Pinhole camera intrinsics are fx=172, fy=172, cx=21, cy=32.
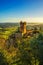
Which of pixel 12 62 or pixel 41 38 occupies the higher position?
pixel 41 38

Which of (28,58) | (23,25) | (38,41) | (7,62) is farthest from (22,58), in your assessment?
(23,25)

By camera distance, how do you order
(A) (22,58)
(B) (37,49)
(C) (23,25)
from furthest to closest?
1. (C) (23,25)
2. (B) (37,49)
3. (A) (22,58)

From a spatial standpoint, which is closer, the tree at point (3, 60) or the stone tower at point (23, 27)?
the tree at point (3, 60)

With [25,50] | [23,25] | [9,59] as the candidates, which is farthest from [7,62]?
[23,25]

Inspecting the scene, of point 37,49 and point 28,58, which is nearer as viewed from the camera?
point 28,58

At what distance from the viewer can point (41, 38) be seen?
18.7ft

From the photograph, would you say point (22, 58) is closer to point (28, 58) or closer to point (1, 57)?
point (28, 58)

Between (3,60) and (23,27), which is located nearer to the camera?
(3,60)

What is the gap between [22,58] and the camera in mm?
4672

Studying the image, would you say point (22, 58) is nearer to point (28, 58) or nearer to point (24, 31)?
point (28, 58)

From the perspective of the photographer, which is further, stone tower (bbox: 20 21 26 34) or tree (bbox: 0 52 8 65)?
stone tower (bbox: 20 21 26 34)

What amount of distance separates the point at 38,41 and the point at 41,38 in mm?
299

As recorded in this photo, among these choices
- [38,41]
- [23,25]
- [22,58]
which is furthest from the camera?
[23,25]

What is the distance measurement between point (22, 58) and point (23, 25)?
6.91m
